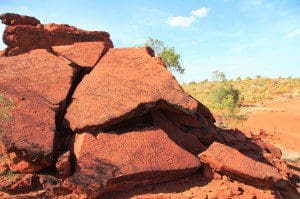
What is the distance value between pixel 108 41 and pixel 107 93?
102 inches

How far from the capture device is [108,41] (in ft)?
29.0

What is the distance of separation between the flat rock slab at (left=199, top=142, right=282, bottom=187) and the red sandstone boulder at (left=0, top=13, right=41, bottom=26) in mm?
4840

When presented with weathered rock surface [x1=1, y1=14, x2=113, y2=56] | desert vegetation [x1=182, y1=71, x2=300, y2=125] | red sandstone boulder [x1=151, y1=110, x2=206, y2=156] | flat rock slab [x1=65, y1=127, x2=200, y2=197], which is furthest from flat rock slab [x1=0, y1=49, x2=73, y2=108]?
desert vegetation [x1=182, y1=71, x2=300, y2=125]

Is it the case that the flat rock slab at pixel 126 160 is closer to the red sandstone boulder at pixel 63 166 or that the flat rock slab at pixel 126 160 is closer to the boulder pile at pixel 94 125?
the boulder pile at pixel 94 125

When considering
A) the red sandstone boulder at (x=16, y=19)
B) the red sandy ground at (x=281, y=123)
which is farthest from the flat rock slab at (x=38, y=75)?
the red sandy ground at (x=281, y=123)

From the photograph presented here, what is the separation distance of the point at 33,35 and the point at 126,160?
385 cm

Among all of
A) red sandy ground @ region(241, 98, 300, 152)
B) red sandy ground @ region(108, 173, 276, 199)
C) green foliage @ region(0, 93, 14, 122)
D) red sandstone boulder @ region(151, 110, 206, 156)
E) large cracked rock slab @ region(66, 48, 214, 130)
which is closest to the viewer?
red sandy ground @ region(108, 173, 276, 199)

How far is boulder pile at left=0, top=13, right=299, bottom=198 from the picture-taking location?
5.55 m

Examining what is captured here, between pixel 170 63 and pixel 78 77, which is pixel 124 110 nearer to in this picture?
pixel 78 77

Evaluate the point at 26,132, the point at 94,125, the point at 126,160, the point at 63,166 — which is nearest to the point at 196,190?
the point at 126,160

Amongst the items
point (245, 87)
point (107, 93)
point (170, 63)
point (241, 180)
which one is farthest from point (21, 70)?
point (245, 87)

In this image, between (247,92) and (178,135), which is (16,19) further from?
(247,92)

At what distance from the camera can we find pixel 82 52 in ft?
25.1

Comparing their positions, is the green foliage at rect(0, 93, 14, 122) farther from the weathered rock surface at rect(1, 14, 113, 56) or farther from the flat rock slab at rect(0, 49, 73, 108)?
the weathered rock surface at rect(1, 14, 113, 56)
